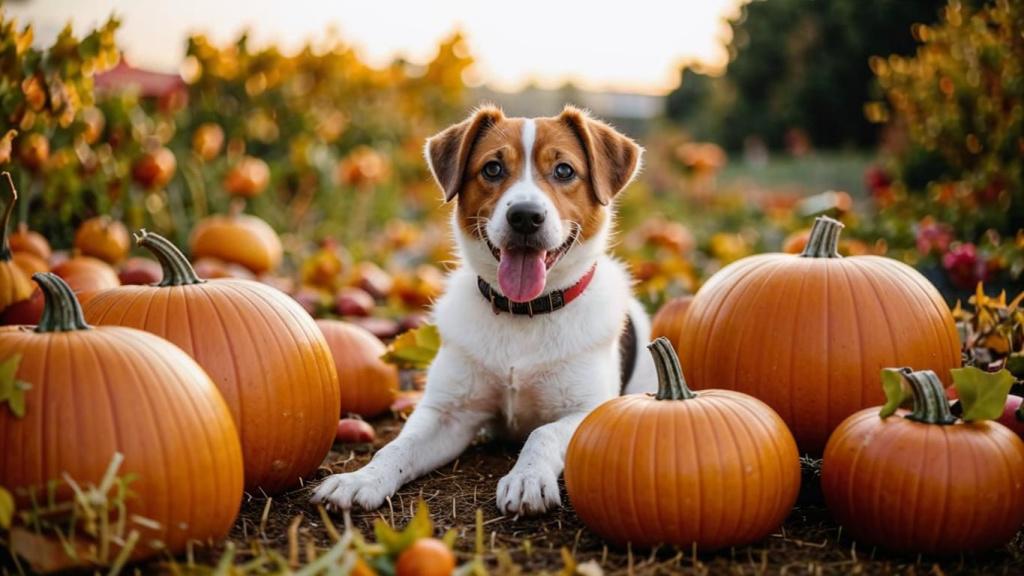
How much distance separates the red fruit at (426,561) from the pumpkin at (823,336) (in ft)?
5.79

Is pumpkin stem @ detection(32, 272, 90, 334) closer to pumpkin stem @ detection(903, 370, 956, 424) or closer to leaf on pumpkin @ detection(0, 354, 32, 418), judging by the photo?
leaf on pumpkin @ detection(0, 354, 32, 418)

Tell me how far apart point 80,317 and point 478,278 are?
5.78ft

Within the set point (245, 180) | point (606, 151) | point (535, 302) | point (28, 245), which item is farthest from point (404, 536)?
point (245, 180)

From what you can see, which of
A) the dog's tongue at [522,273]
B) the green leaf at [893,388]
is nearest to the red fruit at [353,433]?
the dog's tongue at [522,273]

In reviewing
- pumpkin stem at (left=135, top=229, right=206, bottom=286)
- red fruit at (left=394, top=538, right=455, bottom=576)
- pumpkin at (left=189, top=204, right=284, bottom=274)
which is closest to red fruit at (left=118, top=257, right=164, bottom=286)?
pumpkin at (left=189, top=204, right=284, bottom=274)

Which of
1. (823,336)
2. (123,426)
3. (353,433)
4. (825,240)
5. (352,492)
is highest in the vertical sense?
(825,240)

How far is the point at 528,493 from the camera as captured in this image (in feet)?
10.3

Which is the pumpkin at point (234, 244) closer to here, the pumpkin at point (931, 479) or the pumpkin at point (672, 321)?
the pumpkin at point (672, 321)

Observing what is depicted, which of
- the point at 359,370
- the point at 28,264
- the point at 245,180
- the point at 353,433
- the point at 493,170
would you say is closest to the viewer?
the point at 493,170

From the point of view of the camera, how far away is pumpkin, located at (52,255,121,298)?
15.7ft

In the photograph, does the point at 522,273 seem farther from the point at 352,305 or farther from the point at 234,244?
the point at 234,244

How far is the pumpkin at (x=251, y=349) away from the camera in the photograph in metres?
3.19

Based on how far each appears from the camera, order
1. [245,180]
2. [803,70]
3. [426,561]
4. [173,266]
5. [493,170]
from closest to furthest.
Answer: [426,561], [173,266], [493,170], [245,180], [803,70]

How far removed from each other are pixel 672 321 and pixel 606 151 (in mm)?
1089
